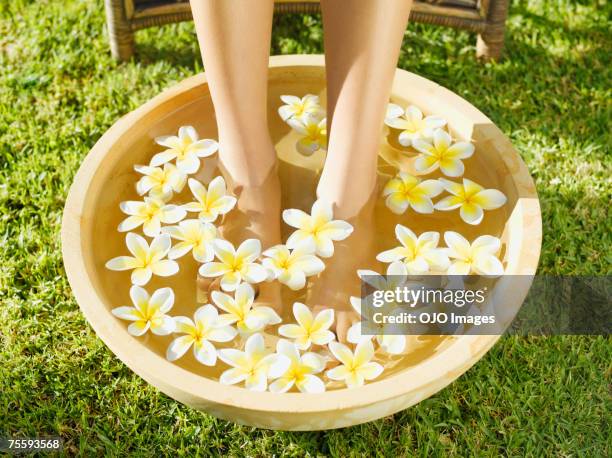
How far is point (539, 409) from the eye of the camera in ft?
5.45

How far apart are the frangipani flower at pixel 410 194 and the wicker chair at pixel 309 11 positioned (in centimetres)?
71

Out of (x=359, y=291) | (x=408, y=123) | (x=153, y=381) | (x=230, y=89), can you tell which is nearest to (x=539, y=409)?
(x=359, y=291)

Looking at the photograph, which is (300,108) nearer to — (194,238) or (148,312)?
(194,238)

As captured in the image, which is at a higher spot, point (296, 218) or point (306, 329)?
point (296, 218)

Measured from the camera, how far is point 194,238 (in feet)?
5.36

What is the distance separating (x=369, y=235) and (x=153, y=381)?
56 centimetres

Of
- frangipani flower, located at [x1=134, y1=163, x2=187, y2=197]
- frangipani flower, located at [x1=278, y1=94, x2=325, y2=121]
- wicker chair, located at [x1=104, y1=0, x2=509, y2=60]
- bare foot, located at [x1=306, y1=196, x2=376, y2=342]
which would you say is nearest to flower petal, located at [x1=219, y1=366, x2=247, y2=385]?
bare foot, located at [x1=306, y1=196, x2=376, y2=342]

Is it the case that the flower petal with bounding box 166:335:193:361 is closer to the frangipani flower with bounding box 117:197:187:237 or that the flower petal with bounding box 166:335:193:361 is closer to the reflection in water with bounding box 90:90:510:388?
the reflection in water with bounding box 90:90:510:388

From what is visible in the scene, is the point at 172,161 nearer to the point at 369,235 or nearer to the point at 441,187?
the point at 369,235

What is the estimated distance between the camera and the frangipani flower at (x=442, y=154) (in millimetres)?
1761

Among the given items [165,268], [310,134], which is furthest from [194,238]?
[310,134]

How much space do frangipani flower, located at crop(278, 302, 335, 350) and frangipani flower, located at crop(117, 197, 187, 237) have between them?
36 centimetres

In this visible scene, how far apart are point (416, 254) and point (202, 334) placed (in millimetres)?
478

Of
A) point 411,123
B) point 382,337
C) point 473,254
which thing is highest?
point 411,123
